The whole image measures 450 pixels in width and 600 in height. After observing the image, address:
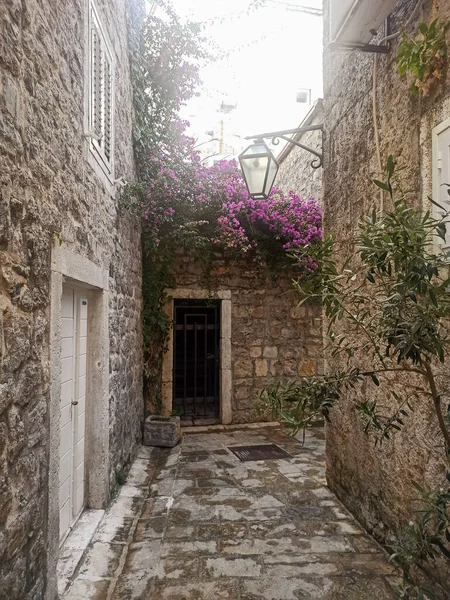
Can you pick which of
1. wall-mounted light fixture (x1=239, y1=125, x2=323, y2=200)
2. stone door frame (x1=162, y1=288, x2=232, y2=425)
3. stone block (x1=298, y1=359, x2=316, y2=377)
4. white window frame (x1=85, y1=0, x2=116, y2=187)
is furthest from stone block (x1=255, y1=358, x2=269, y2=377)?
white window frame (x1=85, y1=0, x2=116, y2=187)

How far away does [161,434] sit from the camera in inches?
206

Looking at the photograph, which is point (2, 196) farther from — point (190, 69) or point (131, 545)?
point (190, 69)

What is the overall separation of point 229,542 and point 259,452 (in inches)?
85.6

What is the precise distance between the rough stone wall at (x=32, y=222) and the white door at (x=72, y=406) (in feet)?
1.74

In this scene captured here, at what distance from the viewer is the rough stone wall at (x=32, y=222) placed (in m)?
1.59

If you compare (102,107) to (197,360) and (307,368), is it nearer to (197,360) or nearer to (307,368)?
(197,360)

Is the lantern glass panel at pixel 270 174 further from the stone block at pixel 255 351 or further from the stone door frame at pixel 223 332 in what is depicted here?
the stone block at pixel 255 351

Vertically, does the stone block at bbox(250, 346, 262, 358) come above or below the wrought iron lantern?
below

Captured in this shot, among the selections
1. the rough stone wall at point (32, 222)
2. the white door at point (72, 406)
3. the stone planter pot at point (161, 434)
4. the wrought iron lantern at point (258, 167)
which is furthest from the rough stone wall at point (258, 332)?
the rough stone wall at point (32, 222)

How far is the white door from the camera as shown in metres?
2.72

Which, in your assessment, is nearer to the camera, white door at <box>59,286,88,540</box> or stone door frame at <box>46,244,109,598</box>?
white door at <box>59,286,88,540</box>

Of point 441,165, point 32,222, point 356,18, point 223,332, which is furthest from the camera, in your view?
point 223,332

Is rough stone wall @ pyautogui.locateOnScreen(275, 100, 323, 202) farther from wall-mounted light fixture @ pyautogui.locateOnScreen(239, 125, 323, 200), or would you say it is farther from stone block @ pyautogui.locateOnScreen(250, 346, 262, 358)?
stone block @ pyautogui.locateOnScreen(250, 346, 262, 358)

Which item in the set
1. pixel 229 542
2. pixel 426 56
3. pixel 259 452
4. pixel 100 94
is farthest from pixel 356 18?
pixel 259 452
